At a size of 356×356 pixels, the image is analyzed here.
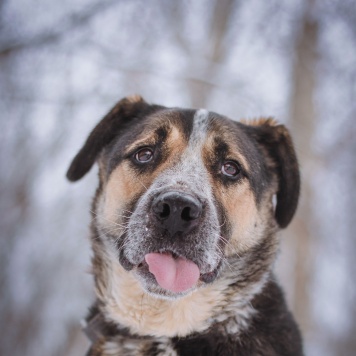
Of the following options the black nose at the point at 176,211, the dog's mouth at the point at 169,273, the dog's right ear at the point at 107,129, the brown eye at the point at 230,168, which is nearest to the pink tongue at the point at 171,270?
the dog's mouth at the point at 169,273

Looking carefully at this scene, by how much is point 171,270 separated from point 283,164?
55.1 inches

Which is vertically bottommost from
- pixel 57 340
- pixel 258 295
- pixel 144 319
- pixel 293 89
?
pixel 57 340

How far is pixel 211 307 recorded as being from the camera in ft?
8.63

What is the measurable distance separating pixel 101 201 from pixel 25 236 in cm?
444

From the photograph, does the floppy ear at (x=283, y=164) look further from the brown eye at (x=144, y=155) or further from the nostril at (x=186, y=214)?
the nostril at (x=186, y=214)

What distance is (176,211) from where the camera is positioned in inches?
84.2

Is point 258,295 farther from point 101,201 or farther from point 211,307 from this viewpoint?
point 101,201

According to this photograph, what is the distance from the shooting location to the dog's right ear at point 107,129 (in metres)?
3.25

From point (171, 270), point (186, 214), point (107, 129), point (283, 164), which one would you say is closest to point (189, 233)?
point (186, 214)

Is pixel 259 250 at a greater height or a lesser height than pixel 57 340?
greater

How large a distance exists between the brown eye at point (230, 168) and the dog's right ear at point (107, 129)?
0.88 meters

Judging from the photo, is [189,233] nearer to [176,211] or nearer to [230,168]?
[176,211]

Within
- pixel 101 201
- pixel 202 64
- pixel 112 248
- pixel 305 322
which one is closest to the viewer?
pixel 112 248

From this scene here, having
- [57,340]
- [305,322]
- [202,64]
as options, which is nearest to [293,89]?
[202,64]
